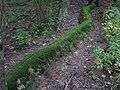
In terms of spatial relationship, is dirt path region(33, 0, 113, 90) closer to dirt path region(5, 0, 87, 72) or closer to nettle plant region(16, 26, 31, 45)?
dirt path region(5, 0, 87, 72)

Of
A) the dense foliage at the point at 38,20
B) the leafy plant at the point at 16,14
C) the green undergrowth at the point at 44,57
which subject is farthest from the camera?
the leafy plant at the point at 16,14

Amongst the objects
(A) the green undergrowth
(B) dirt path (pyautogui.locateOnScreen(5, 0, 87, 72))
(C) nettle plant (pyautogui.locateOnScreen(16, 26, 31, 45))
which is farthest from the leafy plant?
(A) the green undergrowth

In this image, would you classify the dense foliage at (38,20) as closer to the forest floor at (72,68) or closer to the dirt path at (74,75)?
the forest floor at (72,68)

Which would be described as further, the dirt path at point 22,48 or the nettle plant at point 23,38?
the nettle plant at point 23,38

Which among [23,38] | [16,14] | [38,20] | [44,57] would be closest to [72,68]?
[44,57]

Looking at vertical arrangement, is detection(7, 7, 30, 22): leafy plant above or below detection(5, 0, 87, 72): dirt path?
above

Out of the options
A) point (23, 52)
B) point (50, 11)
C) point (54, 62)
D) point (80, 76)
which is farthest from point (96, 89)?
point (50, 11)

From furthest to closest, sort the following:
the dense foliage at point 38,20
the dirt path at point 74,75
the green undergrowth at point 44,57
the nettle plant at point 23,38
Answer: the dense foliage at point 38,20
the nettle plant at point 23,38
the dirt path at point 74,75
the green undergrowth at point 44,57

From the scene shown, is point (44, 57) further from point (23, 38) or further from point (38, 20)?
point (38, 20)

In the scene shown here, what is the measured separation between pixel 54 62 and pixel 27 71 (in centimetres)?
118

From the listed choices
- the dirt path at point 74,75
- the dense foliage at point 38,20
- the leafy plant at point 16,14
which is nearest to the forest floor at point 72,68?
the dirt path at point 74,75

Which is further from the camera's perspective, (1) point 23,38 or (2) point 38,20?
(2) point 38,20

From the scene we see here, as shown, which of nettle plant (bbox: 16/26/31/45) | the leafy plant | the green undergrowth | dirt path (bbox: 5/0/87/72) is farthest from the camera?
the leafy plant

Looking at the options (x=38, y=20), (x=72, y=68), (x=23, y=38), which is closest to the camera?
(x=72, y=68)
